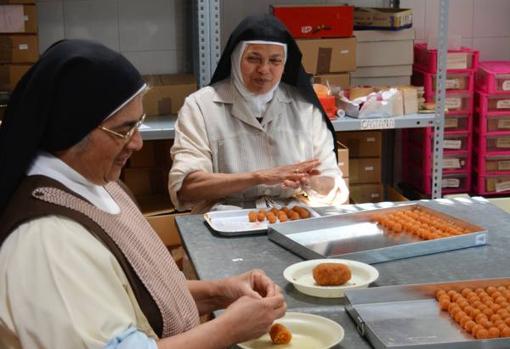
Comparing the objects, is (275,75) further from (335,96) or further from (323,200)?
(335,96)

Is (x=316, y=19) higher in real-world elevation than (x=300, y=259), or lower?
higher

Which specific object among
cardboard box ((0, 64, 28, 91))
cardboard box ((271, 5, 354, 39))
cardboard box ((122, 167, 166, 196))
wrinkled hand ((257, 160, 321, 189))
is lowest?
cardboard box ((122, 167, 166, 196))

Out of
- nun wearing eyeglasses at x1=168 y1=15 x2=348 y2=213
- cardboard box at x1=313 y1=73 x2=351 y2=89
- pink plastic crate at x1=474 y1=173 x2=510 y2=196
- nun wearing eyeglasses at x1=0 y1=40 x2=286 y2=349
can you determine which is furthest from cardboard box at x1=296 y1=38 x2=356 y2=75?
nun wearing eyeglasses at x1=0 y1=40 x2=286 y2=349

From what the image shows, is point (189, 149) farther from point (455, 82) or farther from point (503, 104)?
point (503, 104)

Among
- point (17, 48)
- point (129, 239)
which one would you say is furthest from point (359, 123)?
point (129, 239)

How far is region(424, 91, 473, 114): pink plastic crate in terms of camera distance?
4.40 m

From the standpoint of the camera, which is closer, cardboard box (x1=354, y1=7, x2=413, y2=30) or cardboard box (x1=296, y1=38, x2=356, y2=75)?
cardboard box (x1=296, y1=38, x2=356, y2=75)

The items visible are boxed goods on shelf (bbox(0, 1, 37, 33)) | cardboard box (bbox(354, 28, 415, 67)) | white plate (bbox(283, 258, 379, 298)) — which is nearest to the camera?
white plate (bbox(283, 258, 379, 298))

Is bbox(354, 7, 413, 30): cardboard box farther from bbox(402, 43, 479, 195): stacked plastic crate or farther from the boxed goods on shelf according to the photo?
the boxed goods on shelf

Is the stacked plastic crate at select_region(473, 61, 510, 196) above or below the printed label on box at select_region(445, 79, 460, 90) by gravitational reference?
below

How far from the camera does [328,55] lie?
4.11 metres

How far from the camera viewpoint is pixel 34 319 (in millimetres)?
1319

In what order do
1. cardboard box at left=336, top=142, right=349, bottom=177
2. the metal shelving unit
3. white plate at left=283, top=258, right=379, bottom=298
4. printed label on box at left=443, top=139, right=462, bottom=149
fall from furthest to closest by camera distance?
printed label on box at left=443, top=139, right=462, bottom=149, cardboard box at left=336, top=142, right=349, bottom=177, the metal shelving unit, white plate at left=283, top=258, right=379, bottom=298

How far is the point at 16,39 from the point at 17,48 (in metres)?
0.04
